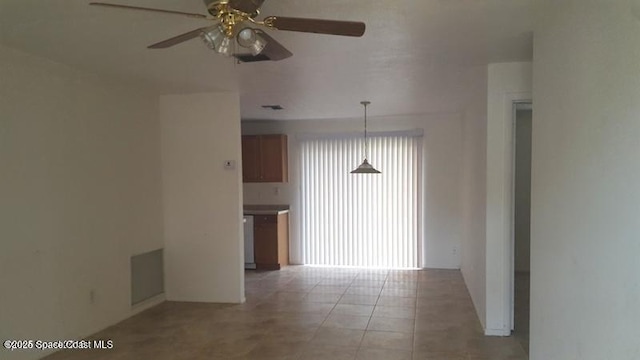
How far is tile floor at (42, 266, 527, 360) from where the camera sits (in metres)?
3.42

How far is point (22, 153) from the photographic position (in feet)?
10.6

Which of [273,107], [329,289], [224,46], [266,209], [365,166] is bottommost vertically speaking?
[329,289]

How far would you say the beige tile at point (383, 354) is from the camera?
3283 mm

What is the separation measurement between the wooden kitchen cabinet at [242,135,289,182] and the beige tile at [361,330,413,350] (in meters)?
3.57

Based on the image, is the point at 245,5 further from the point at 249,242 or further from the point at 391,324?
the point at 249,242

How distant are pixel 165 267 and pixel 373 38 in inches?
139

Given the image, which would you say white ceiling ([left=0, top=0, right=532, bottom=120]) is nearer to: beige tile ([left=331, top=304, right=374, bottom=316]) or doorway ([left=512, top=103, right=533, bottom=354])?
doorway ([left=512, top=103, right=533, bottom=354])

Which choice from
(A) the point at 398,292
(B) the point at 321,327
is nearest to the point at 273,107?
(A) the point at 398,292

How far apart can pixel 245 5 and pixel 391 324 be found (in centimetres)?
318

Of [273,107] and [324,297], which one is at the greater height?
[273,107]

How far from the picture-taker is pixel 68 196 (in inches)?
143

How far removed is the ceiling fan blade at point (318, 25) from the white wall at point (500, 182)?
2.06 meters

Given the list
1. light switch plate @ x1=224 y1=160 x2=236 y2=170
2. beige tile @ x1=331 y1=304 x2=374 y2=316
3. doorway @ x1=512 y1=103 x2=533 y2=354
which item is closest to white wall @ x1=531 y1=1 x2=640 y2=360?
beige tile @ x1=331 y1=304 x2=374 y2=316

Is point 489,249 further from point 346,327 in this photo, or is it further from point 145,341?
point 145,341
